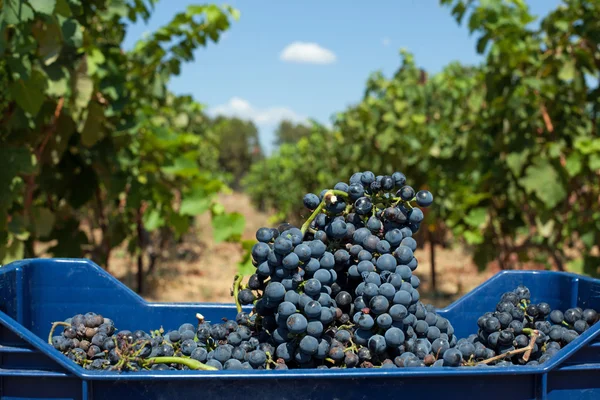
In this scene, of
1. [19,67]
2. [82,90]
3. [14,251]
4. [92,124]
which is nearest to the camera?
[19,67]

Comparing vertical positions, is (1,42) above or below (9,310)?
above

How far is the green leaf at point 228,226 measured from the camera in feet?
12.4

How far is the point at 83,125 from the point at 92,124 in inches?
2.0

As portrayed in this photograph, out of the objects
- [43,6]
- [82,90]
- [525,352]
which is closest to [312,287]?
[525,352]

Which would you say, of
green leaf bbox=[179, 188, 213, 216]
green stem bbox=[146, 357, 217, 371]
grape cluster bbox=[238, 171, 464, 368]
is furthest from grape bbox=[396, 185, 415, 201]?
green leaf bbox=[179, 188, 213, 216]

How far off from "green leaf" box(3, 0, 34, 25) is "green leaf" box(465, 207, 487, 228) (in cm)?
414

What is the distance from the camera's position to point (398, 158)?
24.7 feet

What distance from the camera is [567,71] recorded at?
4.26 meters

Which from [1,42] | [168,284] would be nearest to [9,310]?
[1,42]

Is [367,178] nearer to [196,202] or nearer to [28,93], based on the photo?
[28,93]

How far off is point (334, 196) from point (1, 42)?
1.83m

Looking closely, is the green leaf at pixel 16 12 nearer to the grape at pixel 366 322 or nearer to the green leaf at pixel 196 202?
the green leaf at pixel 196 202

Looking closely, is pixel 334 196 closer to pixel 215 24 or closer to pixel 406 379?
pixel 406 379

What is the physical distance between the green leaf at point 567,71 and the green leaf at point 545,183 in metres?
0.65
